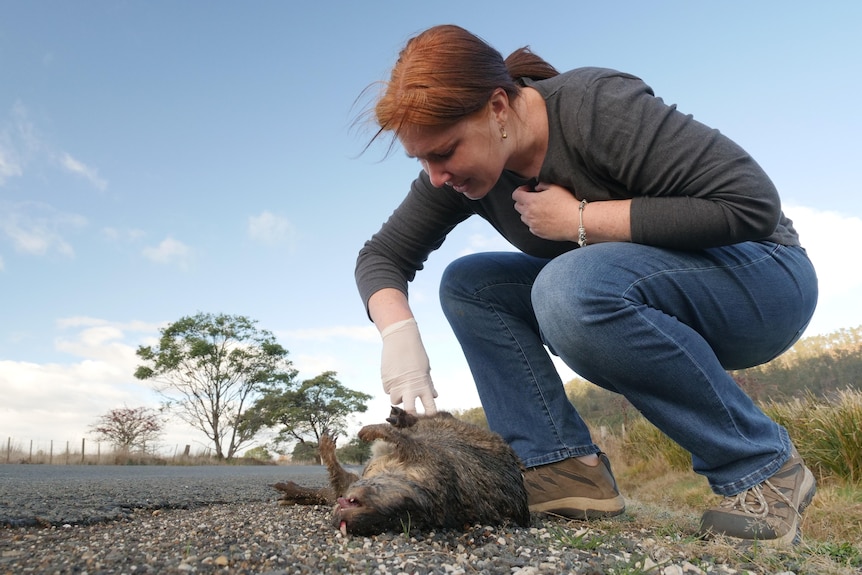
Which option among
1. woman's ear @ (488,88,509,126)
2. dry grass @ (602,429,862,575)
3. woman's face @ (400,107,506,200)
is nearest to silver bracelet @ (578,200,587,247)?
woman's face @ (400,107,506,200)

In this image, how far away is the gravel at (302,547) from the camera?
2141 mm

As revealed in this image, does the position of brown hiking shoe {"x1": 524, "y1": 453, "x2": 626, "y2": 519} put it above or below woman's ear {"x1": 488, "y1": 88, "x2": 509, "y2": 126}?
below

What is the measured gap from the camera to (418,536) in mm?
2805

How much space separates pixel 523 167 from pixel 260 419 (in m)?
33.8

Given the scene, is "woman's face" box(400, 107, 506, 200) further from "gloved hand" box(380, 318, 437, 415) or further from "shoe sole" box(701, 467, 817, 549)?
"shoe sole" box(701, 467, 817, 549)

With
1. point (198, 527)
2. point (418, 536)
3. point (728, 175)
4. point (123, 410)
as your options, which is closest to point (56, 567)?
point (198, 527)

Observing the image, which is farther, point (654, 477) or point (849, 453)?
point (654, 477)

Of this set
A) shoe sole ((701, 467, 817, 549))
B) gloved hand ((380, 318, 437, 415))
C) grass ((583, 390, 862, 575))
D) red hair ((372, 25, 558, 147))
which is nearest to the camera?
grass ((583, 390, 862, 575))

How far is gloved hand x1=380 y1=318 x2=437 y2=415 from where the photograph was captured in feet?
12.1

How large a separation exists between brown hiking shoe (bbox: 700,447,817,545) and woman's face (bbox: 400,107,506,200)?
1999 mm

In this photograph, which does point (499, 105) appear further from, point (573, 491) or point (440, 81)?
point (573, 491)

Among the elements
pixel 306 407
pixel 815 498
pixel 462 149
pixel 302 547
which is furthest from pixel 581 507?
pixel 306 407

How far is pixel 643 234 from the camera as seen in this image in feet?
9.69

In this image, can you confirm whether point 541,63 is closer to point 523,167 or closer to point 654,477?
point 523,167
